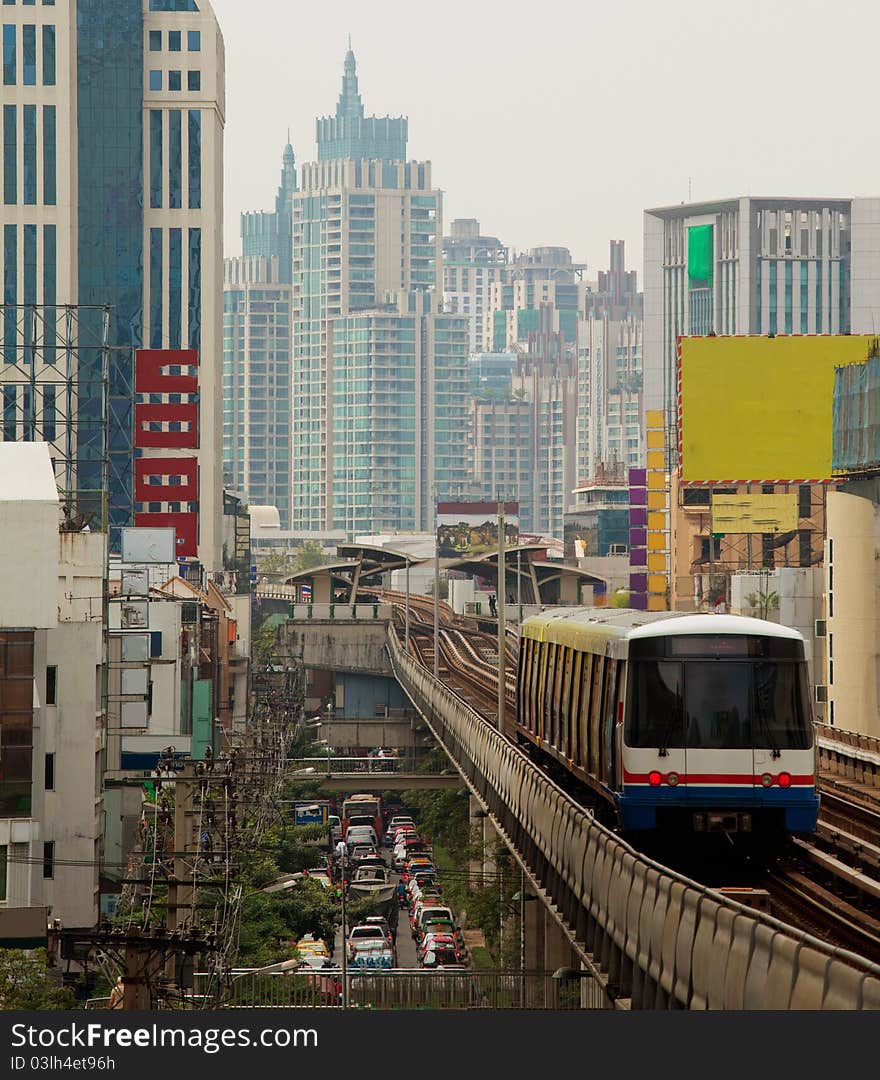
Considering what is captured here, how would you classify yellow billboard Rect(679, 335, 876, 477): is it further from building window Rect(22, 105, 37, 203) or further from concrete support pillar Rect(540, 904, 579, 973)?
building window Rect(22, 105, 37, 203)

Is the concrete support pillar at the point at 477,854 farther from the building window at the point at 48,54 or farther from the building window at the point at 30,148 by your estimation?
the building window at the point at 48,54

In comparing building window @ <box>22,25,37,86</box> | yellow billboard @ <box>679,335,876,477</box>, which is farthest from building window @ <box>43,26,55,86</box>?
yellow billboard @ <box>679,335,876,477</box>

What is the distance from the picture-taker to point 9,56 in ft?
445

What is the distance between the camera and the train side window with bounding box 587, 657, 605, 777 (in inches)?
981

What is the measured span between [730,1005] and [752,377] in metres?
73.9

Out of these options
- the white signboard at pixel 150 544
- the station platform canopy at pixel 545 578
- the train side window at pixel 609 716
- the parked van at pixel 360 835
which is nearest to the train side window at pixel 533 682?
the train side window at pixel 609 716

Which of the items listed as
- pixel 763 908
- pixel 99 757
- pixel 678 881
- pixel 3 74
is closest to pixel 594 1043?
pixel 678 881

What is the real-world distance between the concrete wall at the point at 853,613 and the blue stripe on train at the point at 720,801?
48.2 metres

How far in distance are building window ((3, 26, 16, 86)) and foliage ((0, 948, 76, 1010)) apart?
10873 centimetres

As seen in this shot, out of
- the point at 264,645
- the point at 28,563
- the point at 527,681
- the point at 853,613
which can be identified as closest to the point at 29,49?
the point at 264,645

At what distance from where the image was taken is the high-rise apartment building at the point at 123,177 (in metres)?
137

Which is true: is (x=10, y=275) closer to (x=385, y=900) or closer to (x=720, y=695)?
(x=385, y=900)

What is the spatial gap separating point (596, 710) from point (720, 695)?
3452mm

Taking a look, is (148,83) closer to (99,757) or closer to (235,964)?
(99,757)
